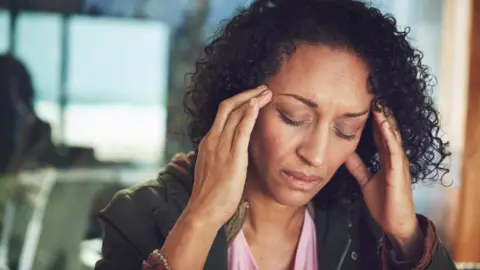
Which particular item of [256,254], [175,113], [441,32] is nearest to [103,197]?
[175,113]

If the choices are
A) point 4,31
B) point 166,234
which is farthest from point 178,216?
point 4,31

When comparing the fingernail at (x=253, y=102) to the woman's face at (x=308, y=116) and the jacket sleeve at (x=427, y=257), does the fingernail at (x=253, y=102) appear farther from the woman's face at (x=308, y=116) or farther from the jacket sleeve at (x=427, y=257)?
the jacket sleeve at (x=427, y=257)

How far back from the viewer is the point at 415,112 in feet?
2.65

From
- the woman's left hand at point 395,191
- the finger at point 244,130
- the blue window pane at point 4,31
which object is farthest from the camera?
the blue window pane at point 4,31

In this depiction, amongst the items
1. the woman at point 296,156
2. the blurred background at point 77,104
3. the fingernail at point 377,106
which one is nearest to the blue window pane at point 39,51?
the blurred background at point 77,104

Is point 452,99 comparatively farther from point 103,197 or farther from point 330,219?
point 103,197

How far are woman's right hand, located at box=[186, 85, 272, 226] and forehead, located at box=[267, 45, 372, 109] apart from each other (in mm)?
44

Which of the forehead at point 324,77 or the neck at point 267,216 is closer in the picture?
the forehead at point 324,77

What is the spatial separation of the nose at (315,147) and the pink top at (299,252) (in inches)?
6.4

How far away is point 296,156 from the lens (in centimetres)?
73

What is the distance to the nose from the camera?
723 millimetres

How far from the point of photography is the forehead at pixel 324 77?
0.72 m

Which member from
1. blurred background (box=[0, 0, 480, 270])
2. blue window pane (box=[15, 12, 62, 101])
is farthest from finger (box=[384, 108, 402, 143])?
blue window pane (box=[15, 12, 62, 101])

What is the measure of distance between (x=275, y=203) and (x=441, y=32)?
2.41 feet
